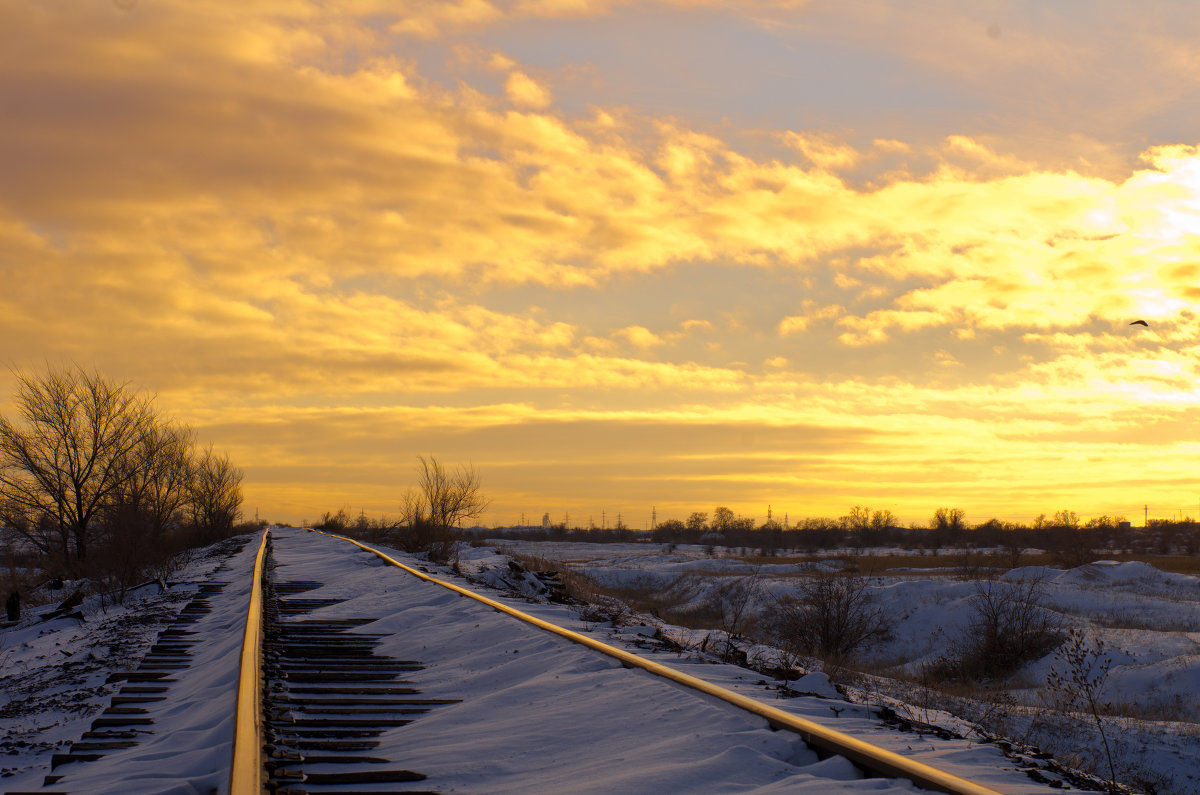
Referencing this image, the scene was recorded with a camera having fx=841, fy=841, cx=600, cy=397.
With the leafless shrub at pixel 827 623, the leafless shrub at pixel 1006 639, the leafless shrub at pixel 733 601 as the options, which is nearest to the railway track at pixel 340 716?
the leafless shrub at pixel 827 623

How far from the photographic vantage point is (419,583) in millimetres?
14156

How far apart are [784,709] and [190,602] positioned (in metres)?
11.2

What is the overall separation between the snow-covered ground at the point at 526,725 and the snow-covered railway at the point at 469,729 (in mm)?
19

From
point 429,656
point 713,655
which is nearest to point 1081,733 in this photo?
point 713,655

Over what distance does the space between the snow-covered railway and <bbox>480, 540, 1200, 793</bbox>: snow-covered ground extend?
2.43m

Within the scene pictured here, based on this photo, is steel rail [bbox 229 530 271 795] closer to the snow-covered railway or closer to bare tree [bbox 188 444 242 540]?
the snow-covered railway

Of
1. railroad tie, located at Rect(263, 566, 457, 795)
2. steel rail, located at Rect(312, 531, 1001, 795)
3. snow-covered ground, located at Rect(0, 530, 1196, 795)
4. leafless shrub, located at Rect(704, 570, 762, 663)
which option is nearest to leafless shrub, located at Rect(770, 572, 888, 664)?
leafless shrub, located at Rect(704, 570, 762, 663)

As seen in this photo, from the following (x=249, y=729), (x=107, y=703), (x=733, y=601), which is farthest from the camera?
(x=733, y=601)

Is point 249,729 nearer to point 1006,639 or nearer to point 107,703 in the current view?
point 107,703

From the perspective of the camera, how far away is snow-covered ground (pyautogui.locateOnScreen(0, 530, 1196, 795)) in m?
4.35

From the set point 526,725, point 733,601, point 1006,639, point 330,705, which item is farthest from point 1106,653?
point 330,705

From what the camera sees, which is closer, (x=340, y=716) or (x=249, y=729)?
(x=249, y=729)

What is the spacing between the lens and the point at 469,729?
543 cm

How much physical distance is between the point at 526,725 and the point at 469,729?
37 centimetres
